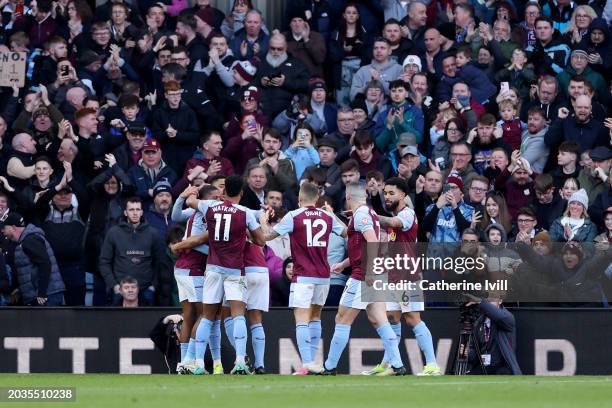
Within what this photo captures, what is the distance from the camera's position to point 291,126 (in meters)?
21.8

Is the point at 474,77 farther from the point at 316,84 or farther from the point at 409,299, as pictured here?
the point at 409,299

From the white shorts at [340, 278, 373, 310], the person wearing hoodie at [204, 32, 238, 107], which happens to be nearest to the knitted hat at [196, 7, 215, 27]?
the person wearing hoodie at [204, 32, 238, 107]

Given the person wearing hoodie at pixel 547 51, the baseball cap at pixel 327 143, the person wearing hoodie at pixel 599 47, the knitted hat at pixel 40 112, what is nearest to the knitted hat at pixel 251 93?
the baseball cap at pixel 327 143

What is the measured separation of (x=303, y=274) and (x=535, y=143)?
5.05 m

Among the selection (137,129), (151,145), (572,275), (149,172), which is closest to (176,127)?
(137,129)

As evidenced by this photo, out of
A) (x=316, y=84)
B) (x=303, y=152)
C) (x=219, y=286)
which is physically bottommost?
(x=219, y=286)

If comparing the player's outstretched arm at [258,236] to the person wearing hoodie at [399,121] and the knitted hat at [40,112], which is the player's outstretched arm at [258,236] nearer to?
the person wearing hoodie at [399,121]

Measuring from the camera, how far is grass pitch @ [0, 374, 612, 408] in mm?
12977

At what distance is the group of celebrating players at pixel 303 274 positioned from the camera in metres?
16.8

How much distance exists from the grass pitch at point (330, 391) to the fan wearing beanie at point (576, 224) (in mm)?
2980

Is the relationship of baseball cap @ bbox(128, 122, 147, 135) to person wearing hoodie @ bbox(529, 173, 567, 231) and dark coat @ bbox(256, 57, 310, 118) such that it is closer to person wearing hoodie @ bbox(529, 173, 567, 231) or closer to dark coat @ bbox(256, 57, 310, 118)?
dark coat @ bbox(256, 57, 310, 118)

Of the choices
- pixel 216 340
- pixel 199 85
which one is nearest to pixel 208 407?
pixel 216 340

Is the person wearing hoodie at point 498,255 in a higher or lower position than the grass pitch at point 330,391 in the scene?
higher

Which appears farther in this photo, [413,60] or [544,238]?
[413,60]
